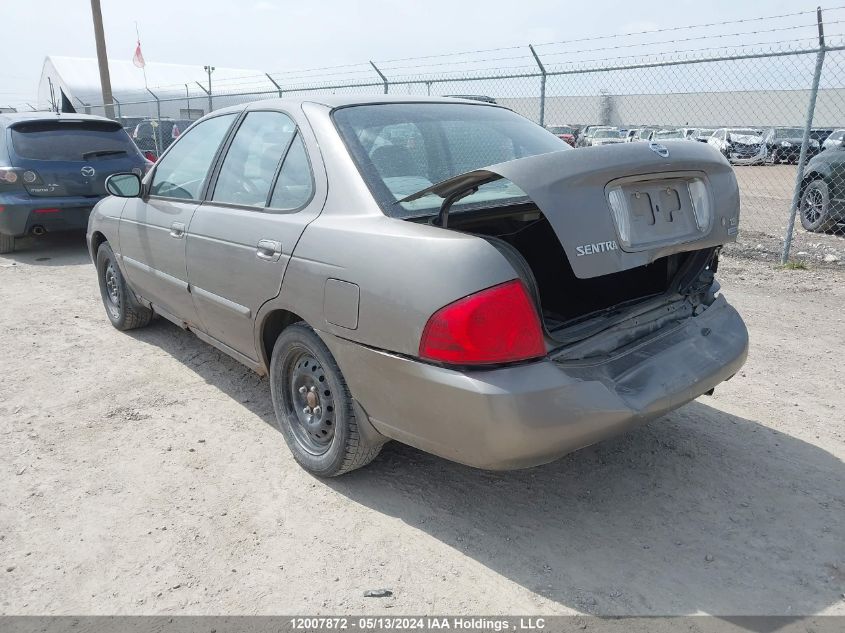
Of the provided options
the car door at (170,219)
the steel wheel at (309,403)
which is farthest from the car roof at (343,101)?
the steel wheel at (309,403)

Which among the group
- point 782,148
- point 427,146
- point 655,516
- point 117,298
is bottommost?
point 655,516

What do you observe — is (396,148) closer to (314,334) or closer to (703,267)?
(314,334)

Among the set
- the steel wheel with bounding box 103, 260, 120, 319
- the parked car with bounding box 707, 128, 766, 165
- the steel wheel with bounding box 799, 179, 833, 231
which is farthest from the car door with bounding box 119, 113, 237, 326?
the parked car with bounding box 707, 128, 766, 165

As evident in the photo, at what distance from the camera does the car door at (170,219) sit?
12.5 ft

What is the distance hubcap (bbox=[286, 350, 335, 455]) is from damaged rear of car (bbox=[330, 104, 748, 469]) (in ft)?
1.16

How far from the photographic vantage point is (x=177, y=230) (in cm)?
383

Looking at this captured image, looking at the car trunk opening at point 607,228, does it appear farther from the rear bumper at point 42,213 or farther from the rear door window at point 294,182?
the rear bumper at point 42,213

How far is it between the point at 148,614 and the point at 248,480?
2.86 ft

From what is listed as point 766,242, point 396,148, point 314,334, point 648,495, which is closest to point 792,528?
point 648,495

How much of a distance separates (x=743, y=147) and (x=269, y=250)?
739 inches

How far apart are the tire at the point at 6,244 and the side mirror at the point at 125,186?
490 cm

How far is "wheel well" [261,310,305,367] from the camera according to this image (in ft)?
10.1

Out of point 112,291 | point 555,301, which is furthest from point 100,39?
point 555,301

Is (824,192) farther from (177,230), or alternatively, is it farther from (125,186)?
(125,186)
